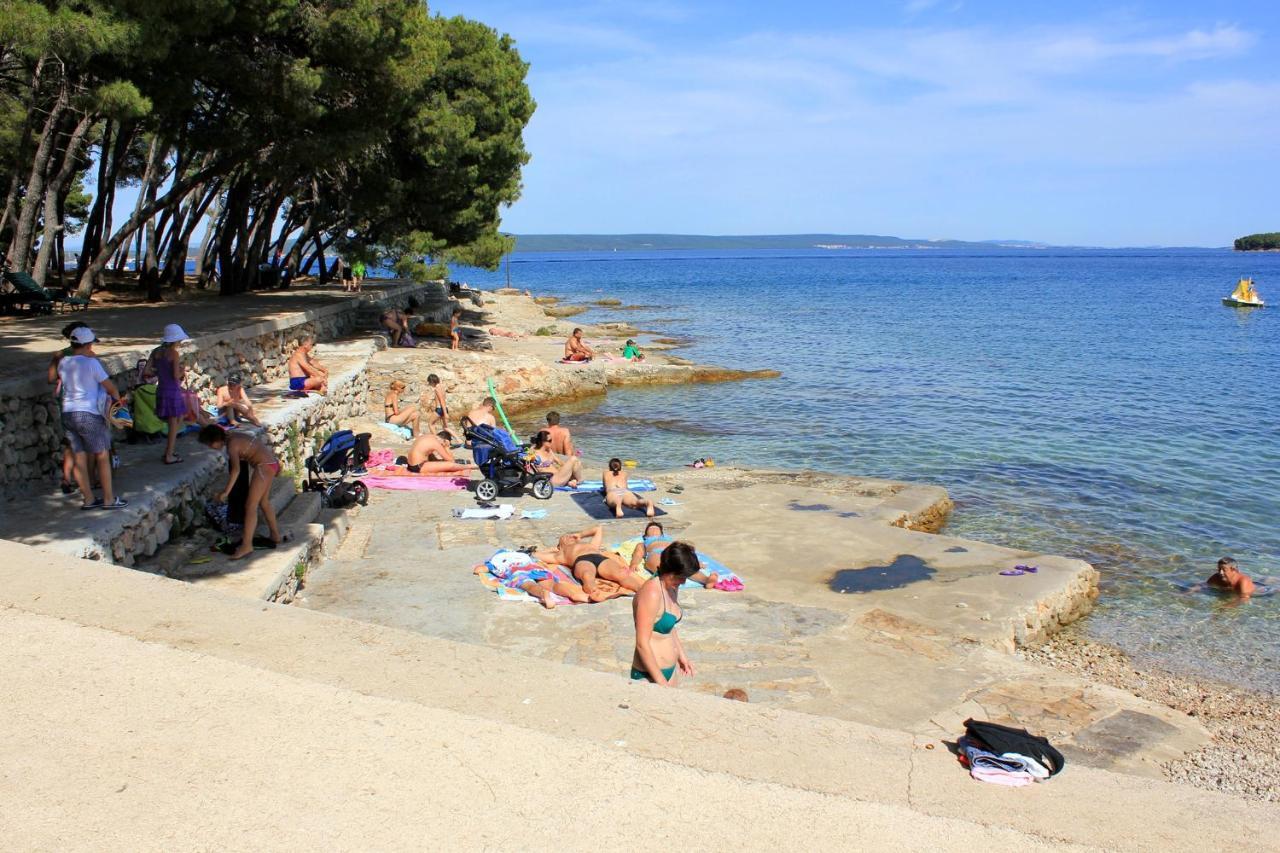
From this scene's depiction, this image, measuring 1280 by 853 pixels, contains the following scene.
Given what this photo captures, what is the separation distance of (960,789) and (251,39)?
16.0 meters

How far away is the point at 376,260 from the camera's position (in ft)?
94.5

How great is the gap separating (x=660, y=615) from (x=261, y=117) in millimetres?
15070

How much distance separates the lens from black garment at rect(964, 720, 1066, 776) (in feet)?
14.1

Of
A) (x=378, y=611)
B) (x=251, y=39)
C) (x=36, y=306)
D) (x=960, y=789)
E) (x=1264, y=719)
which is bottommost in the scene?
(x=1264, y=719)

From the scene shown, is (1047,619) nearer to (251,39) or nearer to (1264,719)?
(1264,719)

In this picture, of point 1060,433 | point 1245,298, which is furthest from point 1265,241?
point 1060,433

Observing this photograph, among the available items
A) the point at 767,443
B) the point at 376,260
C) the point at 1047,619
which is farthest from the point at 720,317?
the point at 1047,619

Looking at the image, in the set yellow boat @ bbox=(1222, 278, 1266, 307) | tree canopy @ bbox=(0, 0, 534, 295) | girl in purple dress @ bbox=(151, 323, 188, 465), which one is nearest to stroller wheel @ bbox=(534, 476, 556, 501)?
girl in purple dress @ bbox=(151, 323, 188, 465)

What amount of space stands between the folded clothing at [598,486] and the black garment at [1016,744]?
8828 millimetres

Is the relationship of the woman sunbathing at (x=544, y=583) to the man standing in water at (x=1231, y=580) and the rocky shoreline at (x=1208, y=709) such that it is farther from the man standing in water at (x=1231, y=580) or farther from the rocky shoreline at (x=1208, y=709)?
the man standing in water at (x=1231, y=580)

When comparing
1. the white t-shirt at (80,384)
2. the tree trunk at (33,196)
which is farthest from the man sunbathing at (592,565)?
the tree trunk at (33,196)

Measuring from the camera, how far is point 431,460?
14.1 m

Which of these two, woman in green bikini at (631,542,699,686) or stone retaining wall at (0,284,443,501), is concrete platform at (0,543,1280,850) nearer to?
woman in green bikini at (631,542,699,686)

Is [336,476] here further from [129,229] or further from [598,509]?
[129,229]
